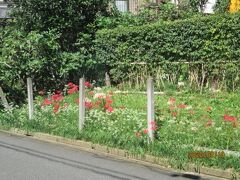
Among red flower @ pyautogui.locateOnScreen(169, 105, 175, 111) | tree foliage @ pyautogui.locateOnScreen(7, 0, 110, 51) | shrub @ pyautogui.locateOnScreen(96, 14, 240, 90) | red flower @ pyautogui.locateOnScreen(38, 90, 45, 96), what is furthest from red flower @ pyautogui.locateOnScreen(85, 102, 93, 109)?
tree foliage @ pyautogui.locateOnScreen(7, 0, 110, 51)

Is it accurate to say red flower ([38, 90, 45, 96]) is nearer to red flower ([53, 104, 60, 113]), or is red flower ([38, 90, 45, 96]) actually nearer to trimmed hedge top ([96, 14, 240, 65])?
trimmed hedge top ([96, 14, 240, 65])

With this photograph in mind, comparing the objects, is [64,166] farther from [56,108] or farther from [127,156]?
[56,108]

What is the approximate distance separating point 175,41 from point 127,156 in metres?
8.36

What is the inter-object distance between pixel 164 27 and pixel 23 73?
5.70 meters

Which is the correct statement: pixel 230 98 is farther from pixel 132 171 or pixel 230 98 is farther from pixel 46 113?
pixel 132 171

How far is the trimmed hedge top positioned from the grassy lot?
193 centimetres

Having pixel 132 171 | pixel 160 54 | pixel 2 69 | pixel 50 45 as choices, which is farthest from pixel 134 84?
pixel 132 171

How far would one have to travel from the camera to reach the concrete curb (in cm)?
816

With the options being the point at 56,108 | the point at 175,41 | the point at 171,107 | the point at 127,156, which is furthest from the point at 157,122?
the point at 175,41

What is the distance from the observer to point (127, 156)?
9.99 meters

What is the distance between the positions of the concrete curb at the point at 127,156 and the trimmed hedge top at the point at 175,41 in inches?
258

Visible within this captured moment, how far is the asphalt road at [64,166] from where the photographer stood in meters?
8.31

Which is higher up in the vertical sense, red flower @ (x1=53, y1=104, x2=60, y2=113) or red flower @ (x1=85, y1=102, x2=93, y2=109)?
red flower @ (x1=85, y1=102, x2=93, y2=109)

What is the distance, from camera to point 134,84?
18.8 metres
